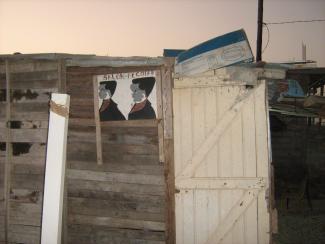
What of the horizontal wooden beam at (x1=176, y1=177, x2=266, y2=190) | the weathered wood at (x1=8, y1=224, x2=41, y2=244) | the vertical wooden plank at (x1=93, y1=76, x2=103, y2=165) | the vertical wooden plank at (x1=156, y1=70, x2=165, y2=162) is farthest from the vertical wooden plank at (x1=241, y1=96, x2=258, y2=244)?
the weathered wood at (x1=8, y1=224, x2=41, y2=244)

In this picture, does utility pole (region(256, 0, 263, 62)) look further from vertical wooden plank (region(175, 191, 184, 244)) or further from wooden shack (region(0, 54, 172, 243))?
vertical wooden plank (region(175, 191, 184, 244))

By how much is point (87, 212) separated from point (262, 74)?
363 cm

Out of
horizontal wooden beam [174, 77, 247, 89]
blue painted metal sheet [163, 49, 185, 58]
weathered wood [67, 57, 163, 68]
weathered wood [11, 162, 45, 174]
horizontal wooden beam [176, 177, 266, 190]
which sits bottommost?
horizontal wooden beam [176, 177, 266, 190]

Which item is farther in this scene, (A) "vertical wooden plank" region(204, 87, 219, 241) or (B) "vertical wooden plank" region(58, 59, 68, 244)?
(B) "vertical wooden plank" region(58, 59, 68, 244)

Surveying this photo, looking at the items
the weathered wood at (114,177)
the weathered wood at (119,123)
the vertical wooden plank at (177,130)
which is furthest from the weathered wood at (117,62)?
the weathered wood at (114,177)

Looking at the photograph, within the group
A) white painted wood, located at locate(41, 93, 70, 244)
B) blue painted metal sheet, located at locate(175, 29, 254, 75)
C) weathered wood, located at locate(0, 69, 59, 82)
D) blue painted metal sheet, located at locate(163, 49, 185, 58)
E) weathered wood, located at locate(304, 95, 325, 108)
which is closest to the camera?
white painted wood, located at locate(41, 93, 70, 244)

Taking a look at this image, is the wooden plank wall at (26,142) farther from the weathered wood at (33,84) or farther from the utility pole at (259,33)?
the utility pole at (259,33)

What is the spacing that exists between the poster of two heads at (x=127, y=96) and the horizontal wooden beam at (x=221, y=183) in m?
1.18

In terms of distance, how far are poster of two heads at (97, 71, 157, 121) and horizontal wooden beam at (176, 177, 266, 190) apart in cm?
118

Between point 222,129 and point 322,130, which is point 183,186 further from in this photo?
point 322,130

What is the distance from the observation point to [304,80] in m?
11.3

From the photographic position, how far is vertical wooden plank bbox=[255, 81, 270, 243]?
4.68 meters

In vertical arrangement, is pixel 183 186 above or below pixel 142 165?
below

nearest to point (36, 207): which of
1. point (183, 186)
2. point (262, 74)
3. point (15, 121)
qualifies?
point (15, 121)
